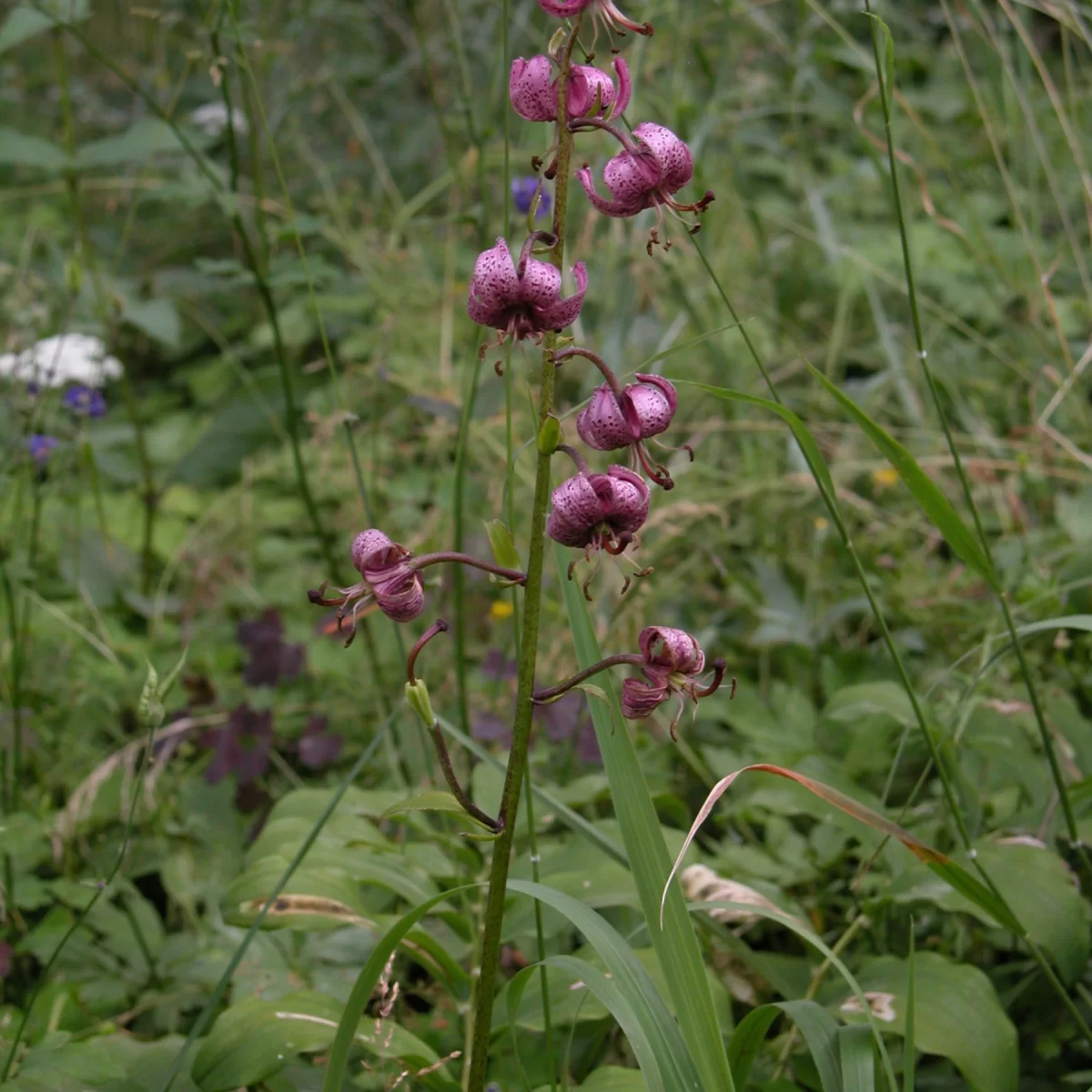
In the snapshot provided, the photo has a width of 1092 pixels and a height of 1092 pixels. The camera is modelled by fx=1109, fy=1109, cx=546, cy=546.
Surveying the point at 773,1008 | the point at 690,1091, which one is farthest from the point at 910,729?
the point at 690,1091

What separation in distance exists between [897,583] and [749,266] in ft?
5.19

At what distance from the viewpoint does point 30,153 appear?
2.28m

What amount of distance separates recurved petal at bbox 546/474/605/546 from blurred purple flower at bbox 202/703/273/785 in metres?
1.18

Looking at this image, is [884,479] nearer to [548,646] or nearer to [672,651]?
[548,646]

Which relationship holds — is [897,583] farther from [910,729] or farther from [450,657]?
[450,657]

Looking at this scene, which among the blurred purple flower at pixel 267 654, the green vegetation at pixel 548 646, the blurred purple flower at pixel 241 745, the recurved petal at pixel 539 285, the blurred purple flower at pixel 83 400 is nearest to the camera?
the recurved petal at pixel 539 285

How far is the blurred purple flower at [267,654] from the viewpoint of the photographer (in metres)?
2.04

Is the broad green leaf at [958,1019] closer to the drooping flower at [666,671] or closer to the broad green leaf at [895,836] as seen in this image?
the broad green leaf at [895,836]

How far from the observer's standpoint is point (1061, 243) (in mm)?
3016

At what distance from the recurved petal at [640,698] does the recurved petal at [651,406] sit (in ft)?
0.67

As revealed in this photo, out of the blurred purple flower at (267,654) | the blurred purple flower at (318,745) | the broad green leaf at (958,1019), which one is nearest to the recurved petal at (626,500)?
the broad green leaf at (958,1019)

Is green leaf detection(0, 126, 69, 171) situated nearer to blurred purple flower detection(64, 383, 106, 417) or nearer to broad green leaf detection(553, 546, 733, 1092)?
blurred purple flower detection(64, 383, 106, 417)

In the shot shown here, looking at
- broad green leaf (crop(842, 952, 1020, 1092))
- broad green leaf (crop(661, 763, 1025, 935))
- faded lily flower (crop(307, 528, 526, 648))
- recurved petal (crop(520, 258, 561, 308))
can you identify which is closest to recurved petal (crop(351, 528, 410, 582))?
faded lily flower (crop(307, 528, 526, 648))

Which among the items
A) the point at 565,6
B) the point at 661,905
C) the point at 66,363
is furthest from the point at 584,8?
the point at 66,363
